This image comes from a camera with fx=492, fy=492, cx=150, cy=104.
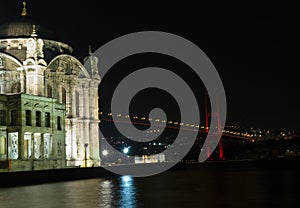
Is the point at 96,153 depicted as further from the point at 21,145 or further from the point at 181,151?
the point at 181,151

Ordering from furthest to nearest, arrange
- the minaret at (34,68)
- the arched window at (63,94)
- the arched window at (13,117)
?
the arched window at (63,94) → the minaret at (34,68) → the arched window at (13,117)

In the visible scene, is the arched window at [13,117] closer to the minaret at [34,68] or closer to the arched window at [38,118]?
the arched window at [38,118]

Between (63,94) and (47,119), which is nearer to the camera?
(47,119)

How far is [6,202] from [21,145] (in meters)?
23.0

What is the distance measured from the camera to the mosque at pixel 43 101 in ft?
137

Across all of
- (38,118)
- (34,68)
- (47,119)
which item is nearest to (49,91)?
(34,68)

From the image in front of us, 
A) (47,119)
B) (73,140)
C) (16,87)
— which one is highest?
(16,87)

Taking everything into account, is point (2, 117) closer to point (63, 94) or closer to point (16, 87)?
point (16, 87)

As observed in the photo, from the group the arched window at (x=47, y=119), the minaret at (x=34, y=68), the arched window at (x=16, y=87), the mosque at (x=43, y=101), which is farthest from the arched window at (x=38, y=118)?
the arched window at (x=16, y=87)

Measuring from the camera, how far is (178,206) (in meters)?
15.4

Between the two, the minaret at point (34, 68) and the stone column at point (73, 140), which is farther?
the stone column at point (73, 140)

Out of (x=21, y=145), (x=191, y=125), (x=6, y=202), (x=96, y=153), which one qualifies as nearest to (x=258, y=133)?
(x=191, y=125)

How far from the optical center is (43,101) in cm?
4384

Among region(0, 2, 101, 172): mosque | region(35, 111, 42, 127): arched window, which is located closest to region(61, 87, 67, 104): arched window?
region(0, 2, 101, 172): mosque
